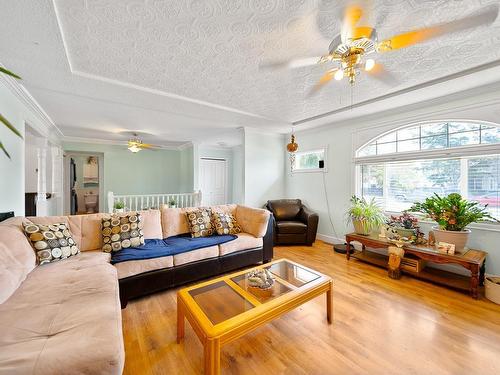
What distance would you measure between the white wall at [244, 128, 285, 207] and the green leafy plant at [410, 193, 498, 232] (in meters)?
2.88

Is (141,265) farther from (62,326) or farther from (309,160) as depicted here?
(309,160)

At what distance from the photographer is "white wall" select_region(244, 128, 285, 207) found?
450cm

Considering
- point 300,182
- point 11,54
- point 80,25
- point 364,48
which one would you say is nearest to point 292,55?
point 364,48

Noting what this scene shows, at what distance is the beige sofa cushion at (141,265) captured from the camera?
205 centimetres

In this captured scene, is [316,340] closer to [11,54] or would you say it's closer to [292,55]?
[292,55]

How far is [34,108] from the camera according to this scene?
10.1ft

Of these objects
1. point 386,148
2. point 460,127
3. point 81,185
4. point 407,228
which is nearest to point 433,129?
A: point 460,127

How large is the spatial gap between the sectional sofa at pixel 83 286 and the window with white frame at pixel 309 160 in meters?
2.09

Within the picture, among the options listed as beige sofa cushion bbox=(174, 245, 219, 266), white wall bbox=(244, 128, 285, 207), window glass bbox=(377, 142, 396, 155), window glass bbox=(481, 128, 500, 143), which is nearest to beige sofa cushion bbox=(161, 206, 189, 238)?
beige sofa cushion bbox=(174, 245, 219, 266)

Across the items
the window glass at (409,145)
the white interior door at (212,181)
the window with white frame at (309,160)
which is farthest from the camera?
the white interior door at (212,181)

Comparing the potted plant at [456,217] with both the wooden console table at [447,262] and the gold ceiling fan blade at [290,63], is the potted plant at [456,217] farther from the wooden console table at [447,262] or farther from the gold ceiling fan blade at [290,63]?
the gold ceiling fan blade at [290,63]

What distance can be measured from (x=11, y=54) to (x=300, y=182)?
4.49 meters

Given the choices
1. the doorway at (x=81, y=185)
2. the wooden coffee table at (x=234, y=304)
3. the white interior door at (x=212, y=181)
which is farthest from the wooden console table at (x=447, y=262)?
the doorway at (x=81, y=185)

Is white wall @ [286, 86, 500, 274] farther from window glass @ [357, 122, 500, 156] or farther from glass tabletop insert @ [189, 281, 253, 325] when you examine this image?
glass tabletop insert @ [189, 281, 253, 325]
